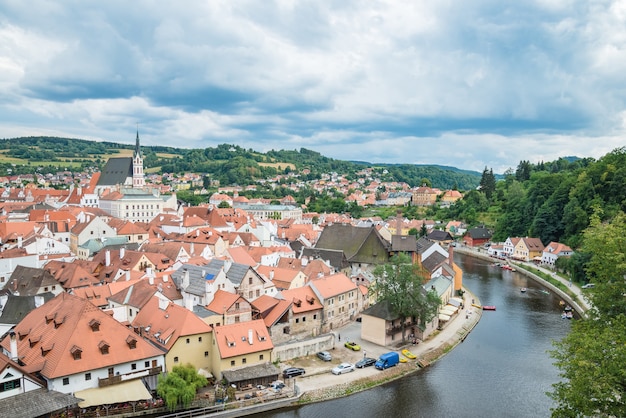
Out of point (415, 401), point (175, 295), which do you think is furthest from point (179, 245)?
point (415, 401)

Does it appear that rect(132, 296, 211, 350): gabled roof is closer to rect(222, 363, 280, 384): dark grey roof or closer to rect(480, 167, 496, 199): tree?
rect(222, 363, 280, 384): dark grey roof

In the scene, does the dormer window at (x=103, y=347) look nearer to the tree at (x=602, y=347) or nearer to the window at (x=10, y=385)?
the window at (x=10, y=385)

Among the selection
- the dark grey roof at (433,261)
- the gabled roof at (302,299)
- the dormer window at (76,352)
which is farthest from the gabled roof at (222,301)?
the dark grey roof at (433,261)

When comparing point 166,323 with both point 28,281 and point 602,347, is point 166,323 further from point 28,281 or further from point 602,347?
point 602,347

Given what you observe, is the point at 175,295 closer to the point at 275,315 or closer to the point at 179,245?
the point at 275,315

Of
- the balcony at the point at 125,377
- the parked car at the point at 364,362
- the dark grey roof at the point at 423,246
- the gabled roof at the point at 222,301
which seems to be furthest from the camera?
the dark grey roof at the point at 423,246

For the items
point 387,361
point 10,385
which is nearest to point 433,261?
point 387,361
